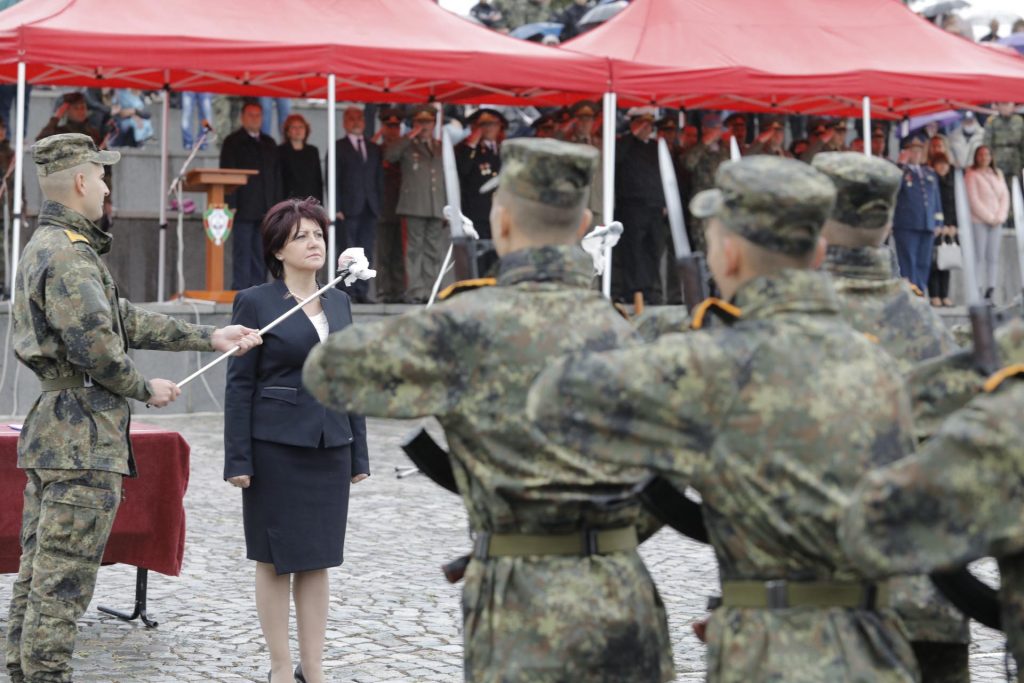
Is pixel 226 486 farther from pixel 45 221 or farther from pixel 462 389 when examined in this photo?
pixel 462 389

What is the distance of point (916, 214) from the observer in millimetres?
18328

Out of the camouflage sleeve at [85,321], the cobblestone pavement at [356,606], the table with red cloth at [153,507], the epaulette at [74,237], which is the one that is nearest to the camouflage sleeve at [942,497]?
the camouflage sleeve at [85,321]

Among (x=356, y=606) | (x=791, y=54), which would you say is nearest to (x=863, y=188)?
(x=356, y=606)

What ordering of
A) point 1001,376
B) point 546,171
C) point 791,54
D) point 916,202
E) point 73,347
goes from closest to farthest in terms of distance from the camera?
point 1001,376
point 546,171
point 73,347
point 791,54
point 916,202

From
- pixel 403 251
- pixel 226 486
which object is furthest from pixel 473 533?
pixel 403 251

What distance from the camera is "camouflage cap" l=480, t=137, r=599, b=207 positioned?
12.8 ft

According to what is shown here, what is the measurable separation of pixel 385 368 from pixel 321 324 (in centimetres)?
251

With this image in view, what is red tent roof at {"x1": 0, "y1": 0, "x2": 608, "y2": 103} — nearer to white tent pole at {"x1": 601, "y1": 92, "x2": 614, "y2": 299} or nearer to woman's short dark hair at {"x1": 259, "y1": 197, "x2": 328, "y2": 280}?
white tent pole at {"x1": 601, "y1": 92, "x2": 614, "y2": 299}

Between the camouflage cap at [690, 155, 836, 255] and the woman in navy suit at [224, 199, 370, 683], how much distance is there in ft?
9.35

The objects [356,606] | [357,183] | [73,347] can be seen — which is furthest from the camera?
[357,183]

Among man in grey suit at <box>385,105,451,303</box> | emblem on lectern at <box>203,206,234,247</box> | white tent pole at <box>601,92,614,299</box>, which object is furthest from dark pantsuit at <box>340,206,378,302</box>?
white tent pole at <box>601,92,614,299</box>

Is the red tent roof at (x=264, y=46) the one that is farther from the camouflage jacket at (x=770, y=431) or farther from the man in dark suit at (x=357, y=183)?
the camouflage jacket at (x=770, y=431)

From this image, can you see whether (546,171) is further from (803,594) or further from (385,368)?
(803,594)

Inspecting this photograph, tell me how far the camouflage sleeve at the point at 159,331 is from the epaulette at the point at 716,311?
3154mm
